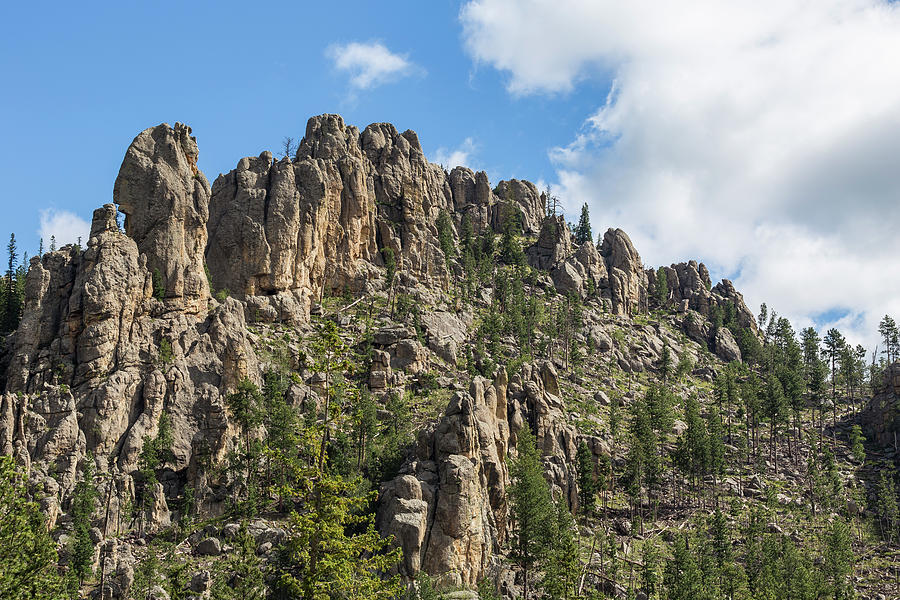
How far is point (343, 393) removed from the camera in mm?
110375

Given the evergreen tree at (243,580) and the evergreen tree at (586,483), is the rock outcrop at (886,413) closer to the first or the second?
the evergreen tree at (586,483)

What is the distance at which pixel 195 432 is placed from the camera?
3489 inches

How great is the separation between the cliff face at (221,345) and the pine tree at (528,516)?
242 cm

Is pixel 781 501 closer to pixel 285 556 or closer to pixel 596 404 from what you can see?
pixel 596 404

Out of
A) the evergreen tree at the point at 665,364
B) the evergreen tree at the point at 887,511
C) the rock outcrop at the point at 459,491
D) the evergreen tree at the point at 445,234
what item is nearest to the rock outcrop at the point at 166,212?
the rock outcrop at the point at 459,491

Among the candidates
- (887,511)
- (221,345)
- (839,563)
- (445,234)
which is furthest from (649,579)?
(445,234)

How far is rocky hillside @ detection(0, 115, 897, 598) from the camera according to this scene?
234 feet

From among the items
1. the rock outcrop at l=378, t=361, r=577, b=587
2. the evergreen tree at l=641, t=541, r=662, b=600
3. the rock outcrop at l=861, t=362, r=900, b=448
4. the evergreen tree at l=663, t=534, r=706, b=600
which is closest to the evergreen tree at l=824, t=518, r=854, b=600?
the evergreen tree at l=663, t=534, r=706, b=600

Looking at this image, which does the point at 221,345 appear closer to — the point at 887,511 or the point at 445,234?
the point at 445,234

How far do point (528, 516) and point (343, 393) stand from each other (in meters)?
44.8

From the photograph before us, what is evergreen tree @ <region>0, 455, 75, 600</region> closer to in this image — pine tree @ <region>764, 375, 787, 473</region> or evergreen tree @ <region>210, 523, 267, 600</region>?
evergreen tree @ <region>210, 523, 267, 600</region>

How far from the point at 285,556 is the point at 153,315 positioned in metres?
56.3

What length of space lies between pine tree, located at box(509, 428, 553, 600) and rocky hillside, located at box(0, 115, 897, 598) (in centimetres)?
167

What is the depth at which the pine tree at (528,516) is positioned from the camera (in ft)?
240
